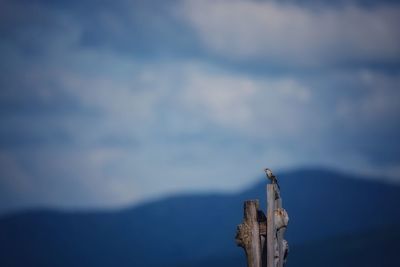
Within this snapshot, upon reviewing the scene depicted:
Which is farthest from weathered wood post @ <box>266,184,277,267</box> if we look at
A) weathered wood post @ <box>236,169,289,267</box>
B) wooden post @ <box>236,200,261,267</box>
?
wooden post @ <box>236,200,261,267</box>

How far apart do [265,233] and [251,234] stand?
196 millimetres

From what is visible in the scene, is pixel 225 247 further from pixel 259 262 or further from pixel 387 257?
pixel 259 262

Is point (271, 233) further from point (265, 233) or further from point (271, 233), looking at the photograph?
point (265, 233)

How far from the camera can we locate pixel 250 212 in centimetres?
1051

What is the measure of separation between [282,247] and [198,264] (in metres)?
42.8

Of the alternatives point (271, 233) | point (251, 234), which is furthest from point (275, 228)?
point (251, 234)

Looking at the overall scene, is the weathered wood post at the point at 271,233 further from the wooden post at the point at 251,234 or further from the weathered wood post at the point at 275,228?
the wooden post at the point at 251,234

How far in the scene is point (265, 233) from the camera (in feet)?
34.4

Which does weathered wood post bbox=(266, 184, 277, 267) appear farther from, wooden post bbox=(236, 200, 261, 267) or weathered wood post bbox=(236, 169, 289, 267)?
wooden post bbox=(236, 200, 261, 267)

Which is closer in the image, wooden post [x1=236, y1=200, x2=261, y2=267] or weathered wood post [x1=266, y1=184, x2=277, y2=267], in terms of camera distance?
weathered wood post [x1=266, y1=184, x2=277, y2=267]

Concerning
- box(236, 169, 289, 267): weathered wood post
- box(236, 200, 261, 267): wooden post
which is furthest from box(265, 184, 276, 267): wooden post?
box(236, 200, 261, 267): wooden post

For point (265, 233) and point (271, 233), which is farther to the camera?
point (265, 233)

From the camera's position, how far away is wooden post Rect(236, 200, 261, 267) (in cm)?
1041

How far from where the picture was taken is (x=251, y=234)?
10.5 metres
